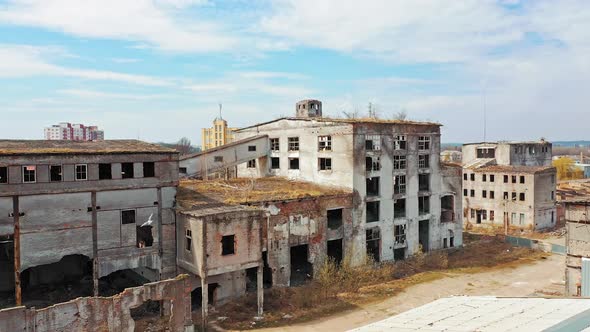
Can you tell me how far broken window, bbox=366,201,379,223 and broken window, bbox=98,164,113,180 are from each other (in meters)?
20.6

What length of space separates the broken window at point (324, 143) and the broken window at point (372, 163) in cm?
325

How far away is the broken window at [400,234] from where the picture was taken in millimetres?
40312

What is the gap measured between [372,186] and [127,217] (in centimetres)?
2098

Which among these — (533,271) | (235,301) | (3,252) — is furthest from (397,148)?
(3,252)

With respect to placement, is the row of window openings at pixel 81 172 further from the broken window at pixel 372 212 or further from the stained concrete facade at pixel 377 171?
the broken window at pixel 372 212

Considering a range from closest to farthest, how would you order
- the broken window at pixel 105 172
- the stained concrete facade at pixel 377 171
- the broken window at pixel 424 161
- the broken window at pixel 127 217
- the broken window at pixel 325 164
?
the broken window at pixel 105 172, the broken window at pixel 127 217, the stained concrete facade at pixel 377 171, the broken window at pixel 325 164, the broken window at pixel 424 161

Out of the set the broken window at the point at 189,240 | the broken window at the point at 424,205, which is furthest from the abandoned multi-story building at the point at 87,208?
the broken window at the point at 424,205

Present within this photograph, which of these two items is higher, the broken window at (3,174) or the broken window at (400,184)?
the broken window at (3,174)

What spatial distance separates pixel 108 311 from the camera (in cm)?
2266

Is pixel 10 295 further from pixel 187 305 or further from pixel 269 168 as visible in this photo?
pixel 269 168

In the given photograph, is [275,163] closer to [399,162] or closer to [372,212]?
[372,212]

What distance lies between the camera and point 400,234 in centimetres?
4056

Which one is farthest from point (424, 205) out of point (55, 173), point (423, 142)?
point (55, 173)

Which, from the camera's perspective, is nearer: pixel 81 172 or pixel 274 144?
pixel 81 172
